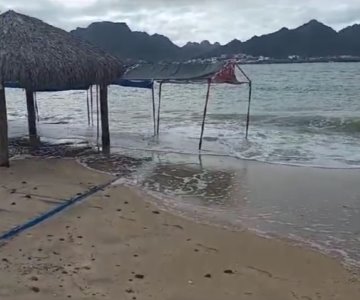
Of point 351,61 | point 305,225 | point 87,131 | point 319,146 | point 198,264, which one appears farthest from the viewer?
point 351,61

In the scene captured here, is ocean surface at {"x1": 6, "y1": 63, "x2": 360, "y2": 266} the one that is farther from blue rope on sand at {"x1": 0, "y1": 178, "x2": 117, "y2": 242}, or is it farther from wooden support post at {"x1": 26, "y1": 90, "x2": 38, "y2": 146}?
blue rope on sand at {"x1": 0, "y1": 178, "x2": 117, "y2": 242}

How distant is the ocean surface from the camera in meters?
6.55

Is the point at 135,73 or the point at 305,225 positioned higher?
the point at 135,73

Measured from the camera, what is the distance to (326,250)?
18.0 ft

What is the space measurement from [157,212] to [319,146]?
26.6 ft

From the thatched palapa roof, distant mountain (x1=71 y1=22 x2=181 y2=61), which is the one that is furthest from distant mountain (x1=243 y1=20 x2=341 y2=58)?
the thatched palapa roof

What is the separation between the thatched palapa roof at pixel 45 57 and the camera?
9.45m

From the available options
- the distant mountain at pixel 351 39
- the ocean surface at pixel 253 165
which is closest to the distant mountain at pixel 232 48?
the distant mountain at pixel 351 39

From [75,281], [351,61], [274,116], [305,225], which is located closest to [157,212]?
[305,225]

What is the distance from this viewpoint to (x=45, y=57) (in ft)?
32.3

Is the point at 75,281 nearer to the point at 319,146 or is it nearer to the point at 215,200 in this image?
the point at 215,200

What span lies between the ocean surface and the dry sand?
59 cm

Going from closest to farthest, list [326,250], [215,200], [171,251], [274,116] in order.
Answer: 1. [171,251]
2. [326,250]
3. [215,200]
4. [274,116]

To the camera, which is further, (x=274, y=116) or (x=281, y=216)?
(x=274, y=116)
